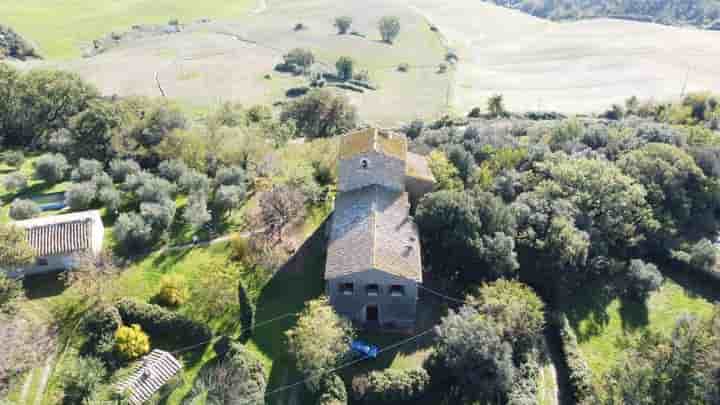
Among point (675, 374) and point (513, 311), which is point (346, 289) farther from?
point (675, 374)

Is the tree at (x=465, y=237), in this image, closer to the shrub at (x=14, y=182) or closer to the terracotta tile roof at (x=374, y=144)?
the terracotta tile roof at (x=374, y=144)

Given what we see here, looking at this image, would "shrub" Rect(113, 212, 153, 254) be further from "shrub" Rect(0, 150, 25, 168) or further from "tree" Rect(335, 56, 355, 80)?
"tree" Rect(335, 56, 355, 80)

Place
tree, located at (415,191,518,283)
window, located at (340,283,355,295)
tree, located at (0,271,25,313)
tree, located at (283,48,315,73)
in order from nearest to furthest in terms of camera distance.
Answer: tree, located at (0,271,25,313)
window, located at (340,283,355,295)
tree, located at (415,191,518,283)
tree, located at (283,48,315,73)

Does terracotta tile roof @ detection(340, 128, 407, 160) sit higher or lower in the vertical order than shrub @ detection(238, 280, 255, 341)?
higher

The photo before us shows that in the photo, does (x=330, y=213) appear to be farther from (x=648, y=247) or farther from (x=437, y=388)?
(x=648, y=247)

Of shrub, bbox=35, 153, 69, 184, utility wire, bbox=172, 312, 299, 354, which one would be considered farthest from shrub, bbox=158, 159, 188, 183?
utility wire, bbox=172, 312, 299, 354

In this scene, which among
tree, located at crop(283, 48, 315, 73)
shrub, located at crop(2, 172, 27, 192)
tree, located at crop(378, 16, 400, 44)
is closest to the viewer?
shrub, located at crop(2, 172, 27, 192)
